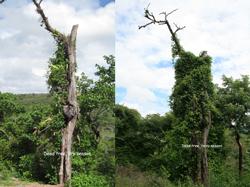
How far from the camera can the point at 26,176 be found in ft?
35.9

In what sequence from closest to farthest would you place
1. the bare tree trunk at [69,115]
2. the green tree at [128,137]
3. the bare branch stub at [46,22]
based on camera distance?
the bare tree trunk at [69,115]
the bare branch stub at [46,22]
the green tree at [128,137]

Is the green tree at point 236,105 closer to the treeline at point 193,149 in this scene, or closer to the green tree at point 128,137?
the treeline at point 193,149

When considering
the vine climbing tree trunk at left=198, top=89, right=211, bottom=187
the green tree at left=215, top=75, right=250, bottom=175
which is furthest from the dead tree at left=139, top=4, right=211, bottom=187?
the green tree at left=215, top=75, right=250, bottom=175

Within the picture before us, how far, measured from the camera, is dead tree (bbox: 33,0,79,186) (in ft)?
32.8

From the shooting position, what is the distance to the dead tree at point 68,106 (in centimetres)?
999

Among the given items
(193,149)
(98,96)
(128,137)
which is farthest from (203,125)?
(128,137)

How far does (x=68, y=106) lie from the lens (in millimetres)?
10641

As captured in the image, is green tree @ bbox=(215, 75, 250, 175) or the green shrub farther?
green tree @ bbox=(215, 75, 250, 175)

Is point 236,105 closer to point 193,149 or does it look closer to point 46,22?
point 193,149

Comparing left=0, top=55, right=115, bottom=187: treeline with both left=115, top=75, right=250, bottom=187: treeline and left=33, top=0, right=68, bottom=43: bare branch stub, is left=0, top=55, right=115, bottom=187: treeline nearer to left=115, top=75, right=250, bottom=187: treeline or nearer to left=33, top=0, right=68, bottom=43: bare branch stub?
left=115, top=75, right=250, bottom=187: treeline

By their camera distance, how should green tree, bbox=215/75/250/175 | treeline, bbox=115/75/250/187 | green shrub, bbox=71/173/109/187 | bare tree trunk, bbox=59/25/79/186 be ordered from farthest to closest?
1. green tree, bbox=215/75/250/175
2. treeline, bbox=115/75/250/187
3. bare tree trunk, bbox=59/25/79/186
4. green shrub, bbox=71/173/109/187

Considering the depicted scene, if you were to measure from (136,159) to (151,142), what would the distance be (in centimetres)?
185

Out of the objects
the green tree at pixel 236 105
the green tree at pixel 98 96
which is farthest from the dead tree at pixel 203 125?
the green tree at pixel 98 96

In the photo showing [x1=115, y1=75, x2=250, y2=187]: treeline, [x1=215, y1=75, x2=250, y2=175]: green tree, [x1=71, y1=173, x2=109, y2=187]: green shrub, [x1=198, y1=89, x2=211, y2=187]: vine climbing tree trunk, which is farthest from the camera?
[x1=215, y1=75, x2=250, y2=175]: green tree
